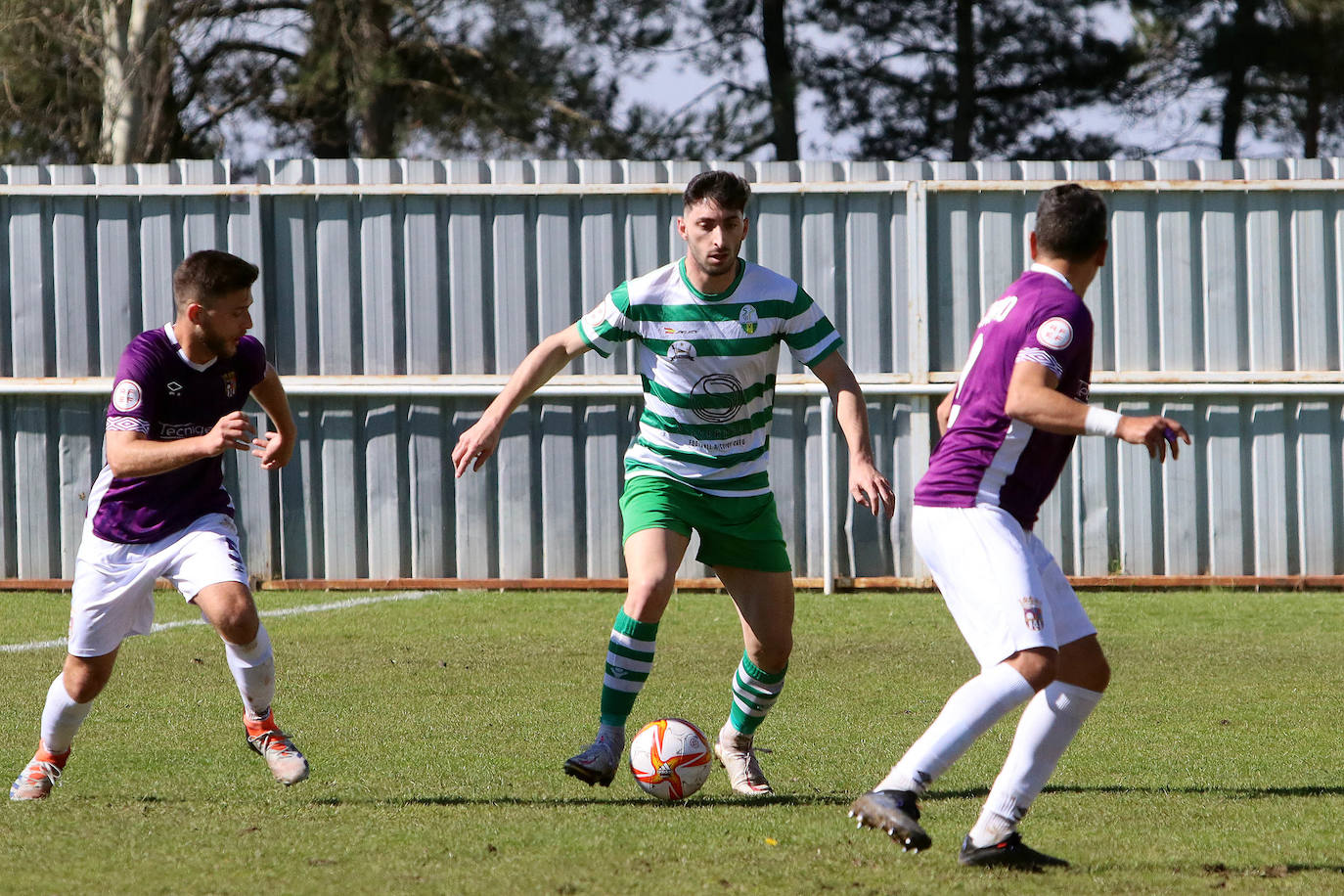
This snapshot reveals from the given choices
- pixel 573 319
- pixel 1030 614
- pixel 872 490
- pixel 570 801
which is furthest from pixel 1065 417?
pixel 573 319

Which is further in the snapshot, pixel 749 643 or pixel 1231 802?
pixel 749 643

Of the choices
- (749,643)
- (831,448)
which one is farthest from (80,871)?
(831,448)

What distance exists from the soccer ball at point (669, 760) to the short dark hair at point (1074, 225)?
1.93 m

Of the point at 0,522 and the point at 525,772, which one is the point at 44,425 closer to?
the point at 0,522

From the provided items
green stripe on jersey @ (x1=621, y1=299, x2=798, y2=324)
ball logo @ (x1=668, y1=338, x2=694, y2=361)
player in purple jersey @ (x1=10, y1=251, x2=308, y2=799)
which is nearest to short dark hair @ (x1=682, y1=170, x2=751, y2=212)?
green stripe on jersey @ (x1=621, y1=299, x2=798, y2=324)

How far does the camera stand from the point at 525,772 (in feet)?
17.8

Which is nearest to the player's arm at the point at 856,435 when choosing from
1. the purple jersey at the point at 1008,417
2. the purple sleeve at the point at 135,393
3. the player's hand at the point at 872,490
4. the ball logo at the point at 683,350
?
the player's hand at the point at 872,490

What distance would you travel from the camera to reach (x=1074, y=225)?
4.16 metres

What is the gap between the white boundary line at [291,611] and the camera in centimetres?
858

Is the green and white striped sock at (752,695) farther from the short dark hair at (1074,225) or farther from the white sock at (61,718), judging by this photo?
the white sock at (61,718)

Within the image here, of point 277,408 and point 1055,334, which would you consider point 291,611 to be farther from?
point 1055,334

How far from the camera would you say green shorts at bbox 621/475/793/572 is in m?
5.23

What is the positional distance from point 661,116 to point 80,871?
56.7 ft

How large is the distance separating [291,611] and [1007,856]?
22.4 ft
